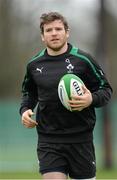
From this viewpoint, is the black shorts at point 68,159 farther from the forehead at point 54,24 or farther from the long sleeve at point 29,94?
the forehead at point 54,24

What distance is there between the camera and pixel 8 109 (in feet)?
75.2

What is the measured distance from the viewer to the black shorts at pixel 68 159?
7.39 m

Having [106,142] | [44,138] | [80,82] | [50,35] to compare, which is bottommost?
[106,142]

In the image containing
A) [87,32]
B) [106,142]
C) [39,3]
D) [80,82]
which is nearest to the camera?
[80,82]

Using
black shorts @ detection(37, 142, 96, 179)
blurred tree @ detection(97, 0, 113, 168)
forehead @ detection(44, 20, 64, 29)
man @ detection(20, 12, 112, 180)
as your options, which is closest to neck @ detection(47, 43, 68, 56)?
man @ detection(20, 12, 112, 180)

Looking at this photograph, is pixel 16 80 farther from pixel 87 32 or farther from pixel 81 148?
pixel 81 148

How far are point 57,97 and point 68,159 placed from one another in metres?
0.62

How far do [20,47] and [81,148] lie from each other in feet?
82.6

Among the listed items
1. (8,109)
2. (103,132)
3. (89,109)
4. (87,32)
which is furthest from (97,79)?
(87,32)

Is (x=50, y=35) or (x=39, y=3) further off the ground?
(x=39, y=3)

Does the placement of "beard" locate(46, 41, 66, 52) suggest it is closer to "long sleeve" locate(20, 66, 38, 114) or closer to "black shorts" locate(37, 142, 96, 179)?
"long sleeve" locate(20, 66, 38, 114)

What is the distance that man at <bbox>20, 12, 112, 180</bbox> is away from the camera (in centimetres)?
741

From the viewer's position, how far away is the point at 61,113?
7.43 meters

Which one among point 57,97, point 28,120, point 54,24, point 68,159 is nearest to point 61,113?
point 57,97
